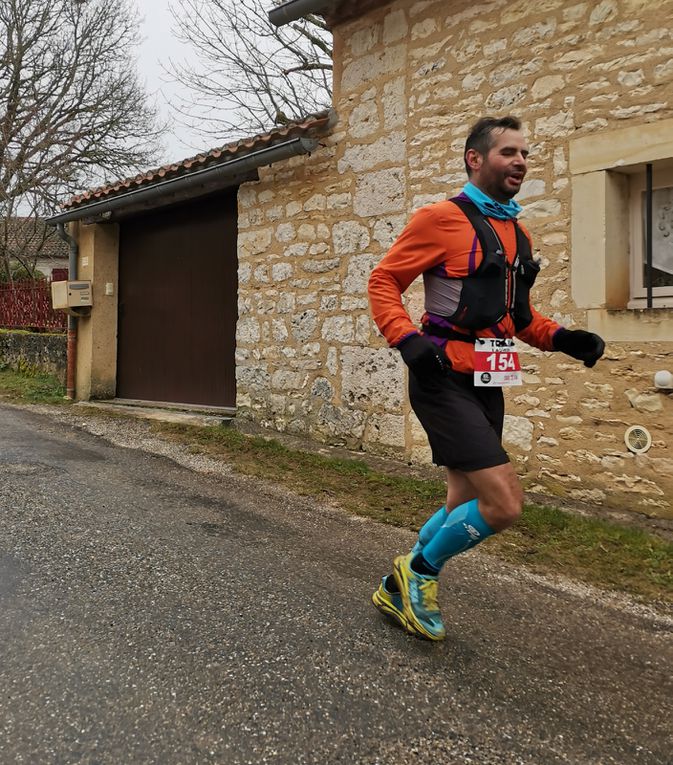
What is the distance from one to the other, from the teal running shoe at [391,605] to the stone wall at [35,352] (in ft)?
30.3

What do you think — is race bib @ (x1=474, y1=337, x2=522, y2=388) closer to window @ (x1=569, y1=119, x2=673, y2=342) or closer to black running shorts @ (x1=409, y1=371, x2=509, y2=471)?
black running shorts @ (x1=409, y1=371, x2=509, y2=471)

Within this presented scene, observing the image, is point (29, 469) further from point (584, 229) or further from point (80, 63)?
point (80, 63)

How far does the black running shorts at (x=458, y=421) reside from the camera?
2.10 m

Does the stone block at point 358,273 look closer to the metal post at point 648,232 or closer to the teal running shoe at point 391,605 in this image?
the metal post at point 648,232

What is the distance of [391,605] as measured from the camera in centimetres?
249

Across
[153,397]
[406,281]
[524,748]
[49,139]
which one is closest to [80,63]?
[49,139]

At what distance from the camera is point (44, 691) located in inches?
77.9

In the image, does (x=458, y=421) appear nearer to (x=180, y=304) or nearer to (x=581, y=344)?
(x=581, y=344)

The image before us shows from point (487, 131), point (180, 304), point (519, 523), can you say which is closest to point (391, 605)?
point (519, 523)

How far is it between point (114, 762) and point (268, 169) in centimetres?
593

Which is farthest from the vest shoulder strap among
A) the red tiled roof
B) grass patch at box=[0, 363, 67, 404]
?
grass patch at box=[0, 363, 67, 404]

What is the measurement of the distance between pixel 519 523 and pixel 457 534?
1.87m

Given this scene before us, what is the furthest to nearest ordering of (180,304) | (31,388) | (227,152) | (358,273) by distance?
1. (31,388)
2. (180,304)
3. (227,152)
4. (358,273)

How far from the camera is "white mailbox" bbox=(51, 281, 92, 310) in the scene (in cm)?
870
